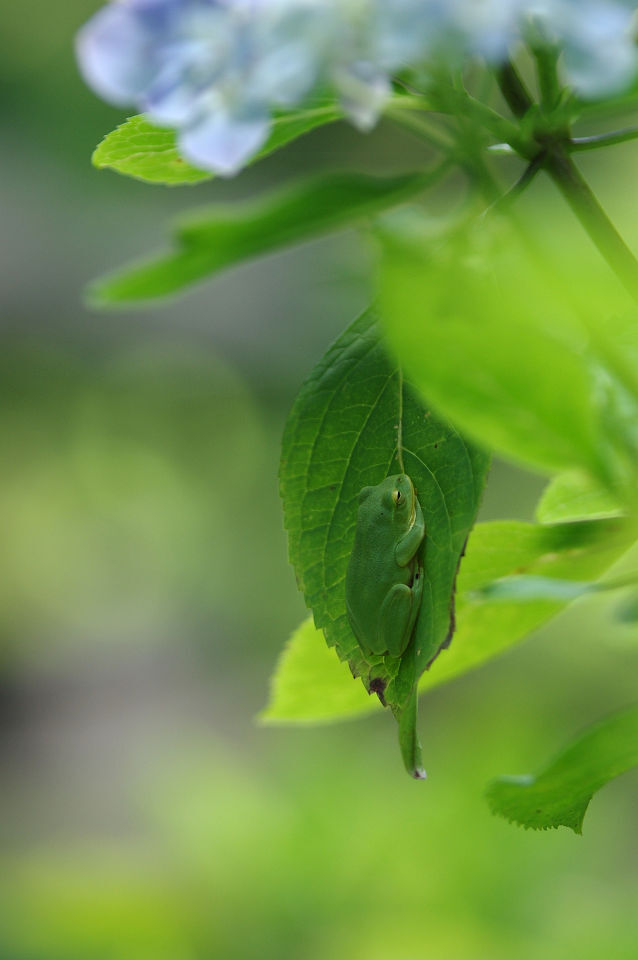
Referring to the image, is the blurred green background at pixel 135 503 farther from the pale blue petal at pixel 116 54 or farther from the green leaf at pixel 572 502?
the pale blue petal at pixel 116 54

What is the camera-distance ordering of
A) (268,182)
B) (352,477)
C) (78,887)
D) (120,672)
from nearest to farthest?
1. (352,477)
2. (78,887)
3. (120,672)
4. (268,182)

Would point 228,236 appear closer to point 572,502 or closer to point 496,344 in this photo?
point 496,344

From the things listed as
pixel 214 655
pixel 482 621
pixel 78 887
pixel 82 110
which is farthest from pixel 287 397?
pixel 482 621

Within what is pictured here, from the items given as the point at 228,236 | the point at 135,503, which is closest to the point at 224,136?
the point at 228,236

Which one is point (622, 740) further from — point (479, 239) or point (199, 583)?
point (199, 583)

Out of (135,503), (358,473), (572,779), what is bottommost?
(572,779)

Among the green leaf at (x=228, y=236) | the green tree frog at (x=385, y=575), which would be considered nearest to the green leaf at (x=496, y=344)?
the green leaf at (x=228, y=236)
